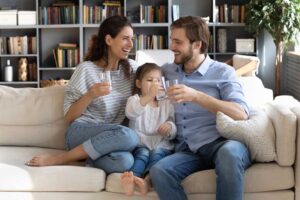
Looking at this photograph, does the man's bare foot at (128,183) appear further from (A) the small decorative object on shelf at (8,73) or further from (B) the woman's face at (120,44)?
(A) the small decorative object on shelf at (8,73)

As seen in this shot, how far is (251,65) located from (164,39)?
2494 mm

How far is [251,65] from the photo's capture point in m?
4.38

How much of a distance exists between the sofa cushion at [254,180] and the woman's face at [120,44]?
0.75 metres

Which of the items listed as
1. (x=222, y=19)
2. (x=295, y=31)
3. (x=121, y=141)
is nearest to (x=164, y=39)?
(x=222, y=19)

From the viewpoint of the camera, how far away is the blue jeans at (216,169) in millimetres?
2244

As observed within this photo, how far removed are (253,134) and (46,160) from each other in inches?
39.8

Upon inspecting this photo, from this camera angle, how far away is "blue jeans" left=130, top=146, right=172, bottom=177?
248 cm

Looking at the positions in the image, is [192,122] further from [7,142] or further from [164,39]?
[164,39]

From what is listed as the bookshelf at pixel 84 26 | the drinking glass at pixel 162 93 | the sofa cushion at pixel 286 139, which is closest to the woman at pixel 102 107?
the drinking glass at pixel 162 93

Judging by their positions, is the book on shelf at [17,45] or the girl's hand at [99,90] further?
the book on shelf at [17,45]

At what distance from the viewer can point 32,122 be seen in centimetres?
297

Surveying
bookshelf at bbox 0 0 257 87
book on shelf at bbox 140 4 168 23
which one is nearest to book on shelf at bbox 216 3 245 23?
bookshelf at bbox 0 0 257 87

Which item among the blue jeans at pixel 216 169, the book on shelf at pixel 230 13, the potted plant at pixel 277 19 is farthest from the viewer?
the book on shelf at pixel 230 13

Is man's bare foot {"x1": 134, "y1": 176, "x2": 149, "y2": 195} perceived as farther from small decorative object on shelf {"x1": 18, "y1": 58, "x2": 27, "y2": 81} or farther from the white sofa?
small decorative object on shelf {"x1": 18, "y1": 58, "x2": 27, "y2": 81}
